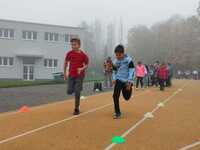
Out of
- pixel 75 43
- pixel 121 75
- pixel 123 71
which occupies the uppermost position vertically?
pixel 75 43

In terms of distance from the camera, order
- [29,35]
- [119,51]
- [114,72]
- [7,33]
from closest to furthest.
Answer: [119,51] → [114,72] → [7,33] → [29,35]

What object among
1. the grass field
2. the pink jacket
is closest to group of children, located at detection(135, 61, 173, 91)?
the pink jacket

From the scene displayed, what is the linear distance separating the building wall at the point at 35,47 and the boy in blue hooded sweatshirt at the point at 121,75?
168ft

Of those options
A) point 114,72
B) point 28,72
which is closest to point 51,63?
point 28,72

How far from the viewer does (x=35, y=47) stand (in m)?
63.5

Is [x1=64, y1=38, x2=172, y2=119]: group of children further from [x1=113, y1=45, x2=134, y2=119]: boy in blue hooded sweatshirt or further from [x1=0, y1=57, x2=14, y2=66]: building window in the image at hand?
[x1=0, y1=57, x2=14, y2=66]: building window

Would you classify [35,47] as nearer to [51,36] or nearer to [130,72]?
[51,36]

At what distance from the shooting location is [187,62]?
331 feet

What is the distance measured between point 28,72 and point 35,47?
3.77 meters

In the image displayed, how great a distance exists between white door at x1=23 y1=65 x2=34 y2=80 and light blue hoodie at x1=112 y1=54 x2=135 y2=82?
2060 inches

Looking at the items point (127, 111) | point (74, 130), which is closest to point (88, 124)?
point (74, 130)

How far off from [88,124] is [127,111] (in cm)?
345

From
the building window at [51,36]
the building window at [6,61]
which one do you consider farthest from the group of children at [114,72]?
the building window at [51,36]

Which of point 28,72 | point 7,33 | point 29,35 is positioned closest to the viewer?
point 7,33
